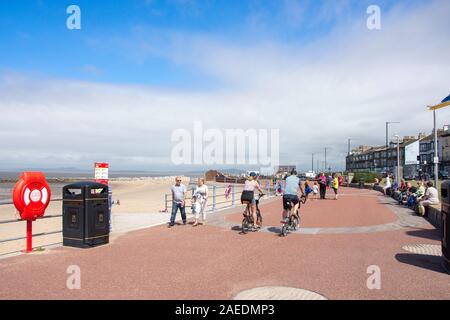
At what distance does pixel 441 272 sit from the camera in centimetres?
602

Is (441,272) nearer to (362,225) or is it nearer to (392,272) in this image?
(392,272)

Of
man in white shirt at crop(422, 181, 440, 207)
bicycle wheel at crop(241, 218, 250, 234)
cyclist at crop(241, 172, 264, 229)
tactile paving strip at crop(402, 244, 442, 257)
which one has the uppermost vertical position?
cyclist at crop(241, 172, 264, 229)

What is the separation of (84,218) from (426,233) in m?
8.66

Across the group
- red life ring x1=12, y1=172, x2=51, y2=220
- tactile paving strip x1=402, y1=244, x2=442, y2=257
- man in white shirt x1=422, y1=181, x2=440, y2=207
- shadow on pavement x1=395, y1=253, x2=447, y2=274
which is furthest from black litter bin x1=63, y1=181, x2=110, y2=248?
man in white shirt x1=422, y1=181, x2=440, y2=207

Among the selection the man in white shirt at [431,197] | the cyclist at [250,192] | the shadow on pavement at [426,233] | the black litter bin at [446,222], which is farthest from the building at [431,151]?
the black litter bin at [446,222]

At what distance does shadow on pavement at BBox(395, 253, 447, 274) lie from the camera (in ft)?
20.7

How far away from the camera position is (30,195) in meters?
7.54

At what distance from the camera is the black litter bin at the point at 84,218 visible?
7977 mm

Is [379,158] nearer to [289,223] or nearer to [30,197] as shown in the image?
[289,223]

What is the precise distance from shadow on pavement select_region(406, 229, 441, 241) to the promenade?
0.08ft

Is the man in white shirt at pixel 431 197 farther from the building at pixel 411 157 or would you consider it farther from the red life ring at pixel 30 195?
the building at pixel 411 157

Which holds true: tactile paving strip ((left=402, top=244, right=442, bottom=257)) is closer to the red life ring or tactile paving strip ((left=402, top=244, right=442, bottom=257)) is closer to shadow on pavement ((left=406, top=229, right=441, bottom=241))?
shadow on pavement ((left=406, top=229, right=441, bottom=241))
